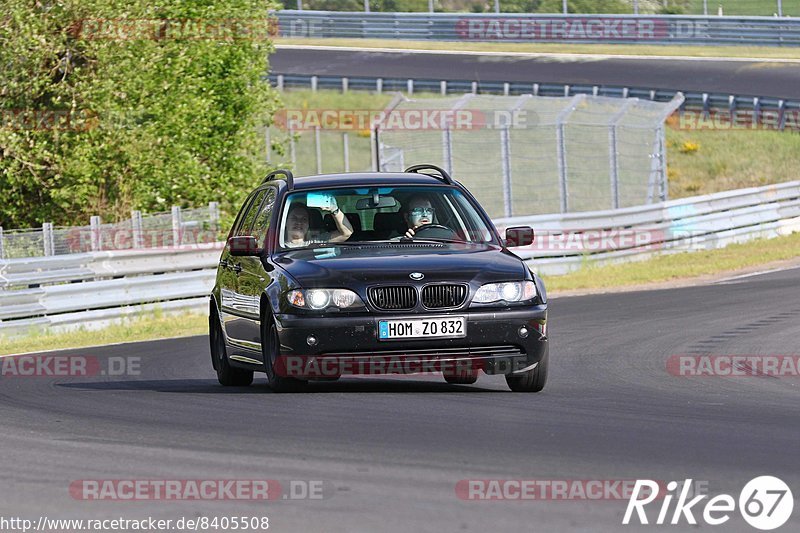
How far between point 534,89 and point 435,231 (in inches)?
1517

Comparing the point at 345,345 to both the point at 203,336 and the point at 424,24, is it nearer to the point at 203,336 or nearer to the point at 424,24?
the point at 203,336

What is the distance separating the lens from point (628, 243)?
88.7ft

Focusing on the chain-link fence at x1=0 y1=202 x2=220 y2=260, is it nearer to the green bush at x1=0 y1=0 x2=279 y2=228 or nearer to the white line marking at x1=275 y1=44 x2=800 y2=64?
the green bush at x1=0 y1=0 x2=279 y2=228

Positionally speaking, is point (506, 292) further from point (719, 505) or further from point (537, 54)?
point (537, 54)

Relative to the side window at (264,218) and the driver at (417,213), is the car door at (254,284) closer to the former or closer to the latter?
the side window at (264,218)

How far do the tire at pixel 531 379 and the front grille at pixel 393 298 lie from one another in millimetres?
997

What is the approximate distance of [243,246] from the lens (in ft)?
35.6

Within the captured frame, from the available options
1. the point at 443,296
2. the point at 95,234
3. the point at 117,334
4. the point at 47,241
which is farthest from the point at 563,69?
the point at 443,296

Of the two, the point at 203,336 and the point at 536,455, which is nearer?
the point at 536,455

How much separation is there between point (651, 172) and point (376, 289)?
2010 cm

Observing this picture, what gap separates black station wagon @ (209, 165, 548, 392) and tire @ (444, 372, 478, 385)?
1093mm

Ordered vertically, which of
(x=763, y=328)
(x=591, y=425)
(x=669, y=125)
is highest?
(x=591, y=425)

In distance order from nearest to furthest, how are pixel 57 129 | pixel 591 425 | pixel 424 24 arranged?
1. pixel 591 425
2. pixel 57 129
3. pixel 424 24

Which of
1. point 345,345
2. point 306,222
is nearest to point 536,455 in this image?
point 345,345
